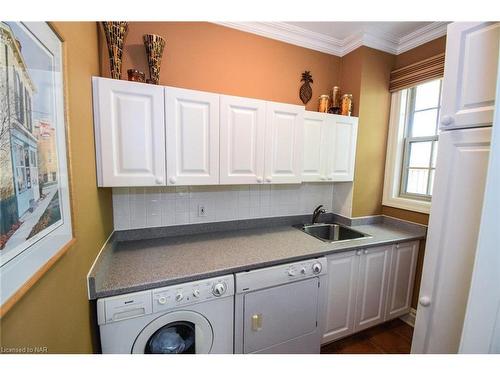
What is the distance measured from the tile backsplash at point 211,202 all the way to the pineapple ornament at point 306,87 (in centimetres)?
87

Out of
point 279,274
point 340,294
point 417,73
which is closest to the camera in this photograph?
point 279,274

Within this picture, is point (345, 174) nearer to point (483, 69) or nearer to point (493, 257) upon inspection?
point (483, 69)

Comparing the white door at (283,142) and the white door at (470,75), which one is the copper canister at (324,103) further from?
the white door at (470,75)

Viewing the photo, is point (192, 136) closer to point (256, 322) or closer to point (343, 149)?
point (256, 322)

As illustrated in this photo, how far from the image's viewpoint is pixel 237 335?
1.32 m

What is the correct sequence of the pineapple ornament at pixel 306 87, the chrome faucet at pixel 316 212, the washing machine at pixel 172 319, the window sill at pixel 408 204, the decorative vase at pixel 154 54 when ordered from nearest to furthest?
1. the washing machine at pixel 172 319
2. the decorative vase at pixel 154 54
3. the window sill at pixel 408 204
4. the pineapple ornament at pixel 306 87
5. the chrome faucet at pixel 316 212

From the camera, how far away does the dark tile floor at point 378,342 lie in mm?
1774

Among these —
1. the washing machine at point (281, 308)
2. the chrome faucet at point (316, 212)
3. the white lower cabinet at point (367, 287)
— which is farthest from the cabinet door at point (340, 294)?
the chrome faucet at point (316, 212)

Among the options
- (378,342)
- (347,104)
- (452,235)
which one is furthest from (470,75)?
(378,342)

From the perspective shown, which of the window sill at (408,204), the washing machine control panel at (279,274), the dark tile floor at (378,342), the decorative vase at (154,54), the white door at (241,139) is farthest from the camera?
the window sill at (408,204)

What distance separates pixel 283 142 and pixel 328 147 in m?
0.53

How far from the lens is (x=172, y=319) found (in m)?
1.17

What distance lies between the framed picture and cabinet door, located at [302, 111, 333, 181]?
1631mm

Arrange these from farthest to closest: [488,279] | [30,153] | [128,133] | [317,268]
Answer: [317,268] → [128,133] → [488,279] → [30,153]
